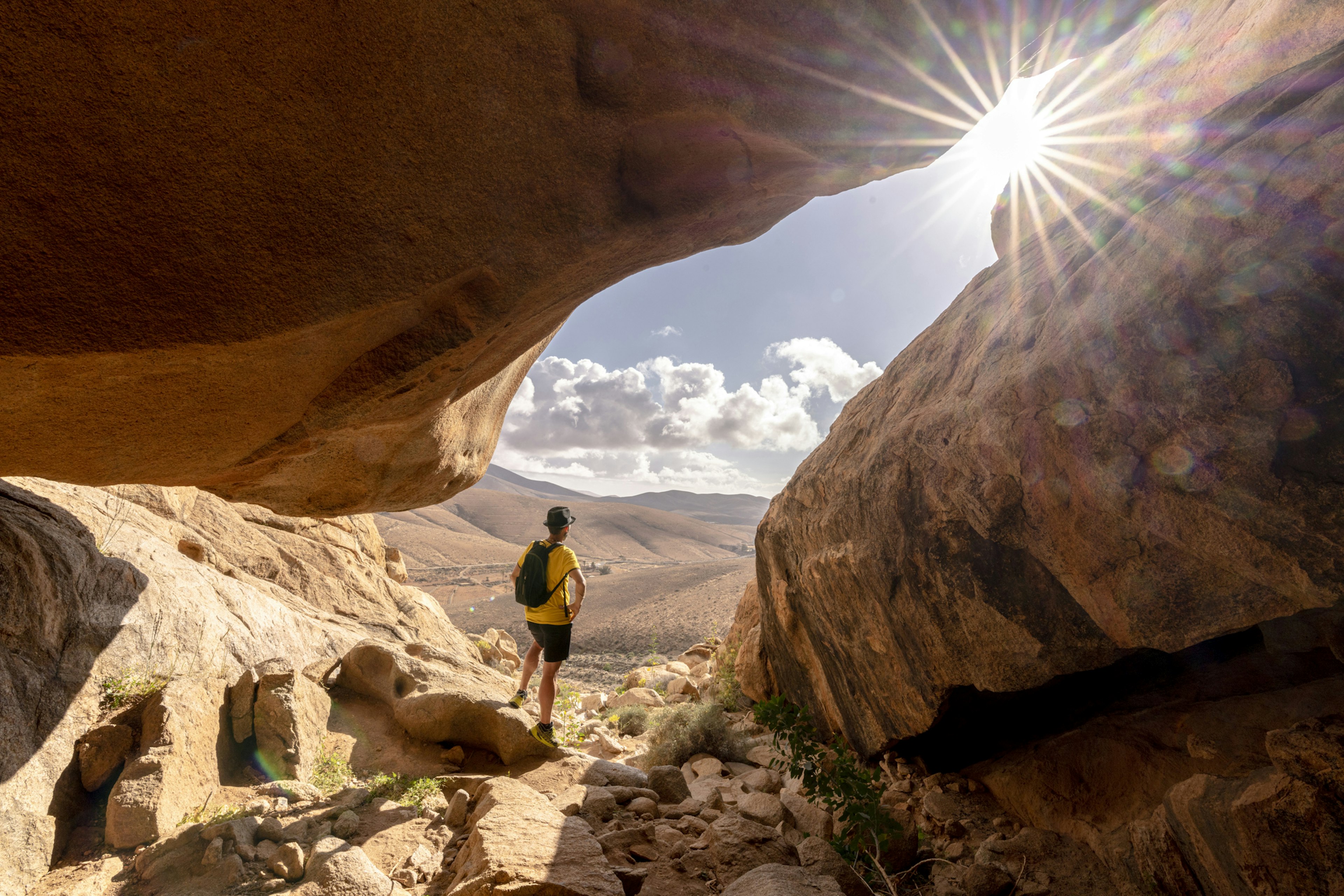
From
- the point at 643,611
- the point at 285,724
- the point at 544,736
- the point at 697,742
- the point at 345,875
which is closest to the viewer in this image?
the point at 345,875

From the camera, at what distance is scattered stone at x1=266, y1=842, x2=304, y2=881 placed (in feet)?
10.1

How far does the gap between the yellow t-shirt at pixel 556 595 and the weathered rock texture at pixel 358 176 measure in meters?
2.02

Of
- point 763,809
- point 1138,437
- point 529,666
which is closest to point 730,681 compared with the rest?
point 529,666

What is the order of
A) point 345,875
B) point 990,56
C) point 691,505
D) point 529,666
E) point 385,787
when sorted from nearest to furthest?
point 345,875, point 990,56, point 385,787, point 529,666, point 691,505

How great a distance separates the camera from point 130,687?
4.04 metres

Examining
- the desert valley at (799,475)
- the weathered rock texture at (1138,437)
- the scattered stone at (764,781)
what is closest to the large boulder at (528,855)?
the desert valley at (799,475)

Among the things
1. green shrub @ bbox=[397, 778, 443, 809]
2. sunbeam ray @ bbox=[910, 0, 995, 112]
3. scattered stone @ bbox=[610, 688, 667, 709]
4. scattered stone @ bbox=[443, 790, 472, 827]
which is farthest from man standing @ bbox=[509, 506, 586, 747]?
sunbeam ray @ bbox=[910, 0, 995, 112]

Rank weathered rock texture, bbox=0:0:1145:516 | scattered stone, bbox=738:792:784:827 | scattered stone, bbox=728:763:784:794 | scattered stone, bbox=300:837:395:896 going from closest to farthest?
weathered rock texture, bbox=0:0:1145:516 → scattered stone, bbox=300:837:395:896 → scattered stone, bbox=738:792:784:827 → scattered stone, bbox=728:763:784:794

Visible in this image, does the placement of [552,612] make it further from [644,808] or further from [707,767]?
[707,767]

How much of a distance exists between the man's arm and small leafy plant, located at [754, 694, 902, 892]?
1895 mm

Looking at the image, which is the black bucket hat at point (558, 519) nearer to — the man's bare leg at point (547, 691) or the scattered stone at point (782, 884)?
the man's bare leg at point (547, 691)

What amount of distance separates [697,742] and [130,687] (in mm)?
4883

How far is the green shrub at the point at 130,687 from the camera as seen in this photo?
3.92m

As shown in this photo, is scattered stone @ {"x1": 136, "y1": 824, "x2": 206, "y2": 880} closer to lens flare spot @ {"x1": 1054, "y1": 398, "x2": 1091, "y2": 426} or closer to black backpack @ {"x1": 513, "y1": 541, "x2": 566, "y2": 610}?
black backpack @ {"x1": 513, "y1": 541, "x2": 566, "y2": 610}
